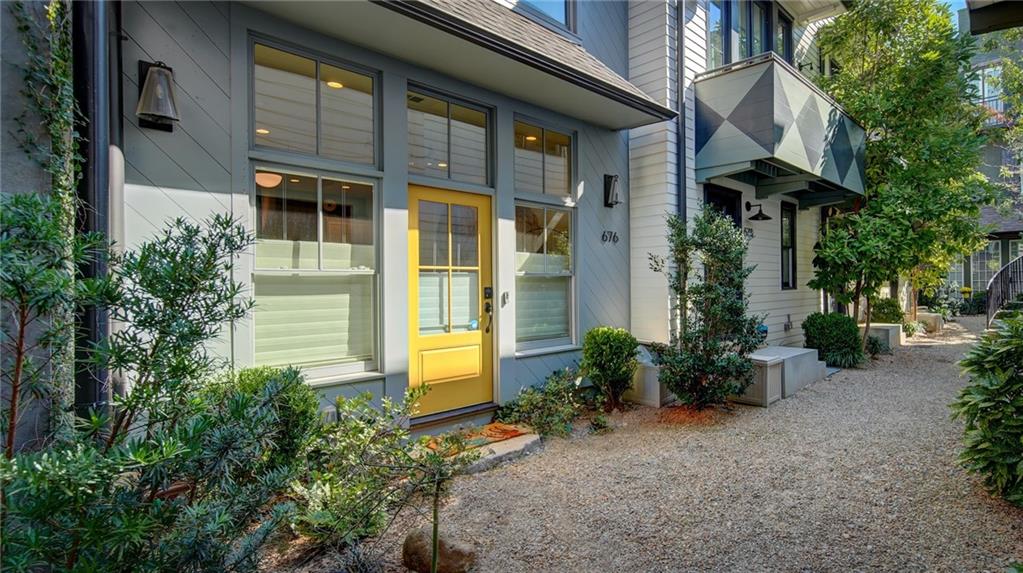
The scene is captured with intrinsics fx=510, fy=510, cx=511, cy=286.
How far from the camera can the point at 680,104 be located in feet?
21.4

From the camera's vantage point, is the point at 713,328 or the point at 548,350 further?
the point at 548,350

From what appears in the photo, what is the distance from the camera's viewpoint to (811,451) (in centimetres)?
436

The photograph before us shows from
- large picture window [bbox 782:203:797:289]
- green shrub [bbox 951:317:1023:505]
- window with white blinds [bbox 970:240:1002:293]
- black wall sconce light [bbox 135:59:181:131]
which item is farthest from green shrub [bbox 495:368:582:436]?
window with white blinds [bbox 970:240:1002:293]

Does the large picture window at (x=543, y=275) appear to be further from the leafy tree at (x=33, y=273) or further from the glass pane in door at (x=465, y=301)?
the leafy tree at (x=33, y=273)

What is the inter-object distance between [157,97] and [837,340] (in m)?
9.10

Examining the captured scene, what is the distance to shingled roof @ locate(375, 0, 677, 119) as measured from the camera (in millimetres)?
3826

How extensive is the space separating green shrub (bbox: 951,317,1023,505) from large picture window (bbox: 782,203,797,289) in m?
6.05

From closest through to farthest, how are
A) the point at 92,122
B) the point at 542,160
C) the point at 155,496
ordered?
1. the point at 155,496
2. the point at 92,122
3. the point at 542,160

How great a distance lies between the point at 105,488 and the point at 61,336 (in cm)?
66

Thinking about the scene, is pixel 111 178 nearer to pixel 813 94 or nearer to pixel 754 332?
pixel 754 332

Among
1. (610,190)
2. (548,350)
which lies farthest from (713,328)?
(610,190)

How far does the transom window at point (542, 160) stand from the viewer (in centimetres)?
555

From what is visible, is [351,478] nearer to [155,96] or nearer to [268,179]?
[268,179]

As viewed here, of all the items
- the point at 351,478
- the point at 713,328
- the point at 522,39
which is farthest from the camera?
the point at 713,328
